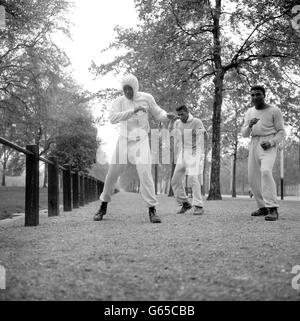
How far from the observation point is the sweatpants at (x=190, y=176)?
27.7 feet

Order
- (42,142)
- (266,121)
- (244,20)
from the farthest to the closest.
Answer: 1. (42,142)
2. (244,20)
3. (266,121)

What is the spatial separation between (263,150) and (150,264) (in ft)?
16.0

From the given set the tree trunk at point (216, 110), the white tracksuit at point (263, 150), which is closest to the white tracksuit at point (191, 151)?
the white tracksuit at point (263, 150)

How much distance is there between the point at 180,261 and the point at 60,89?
72.1ft

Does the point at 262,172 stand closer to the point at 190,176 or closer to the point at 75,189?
the point at 190,176

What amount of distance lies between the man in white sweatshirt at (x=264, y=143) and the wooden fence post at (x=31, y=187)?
3499 mm

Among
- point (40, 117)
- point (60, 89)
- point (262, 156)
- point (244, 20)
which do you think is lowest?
point (262, 156)

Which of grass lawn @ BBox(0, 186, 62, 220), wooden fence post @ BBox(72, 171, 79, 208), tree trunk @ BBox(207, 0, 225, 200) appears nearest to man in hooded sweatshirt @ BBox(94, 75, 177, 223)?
grass lawn @ BBox(0, 186, 62, 220)

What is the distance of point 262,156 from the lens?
750 cm

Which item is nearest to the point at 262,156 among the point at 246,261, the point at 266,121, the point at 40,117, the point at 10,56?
the point at 266,121

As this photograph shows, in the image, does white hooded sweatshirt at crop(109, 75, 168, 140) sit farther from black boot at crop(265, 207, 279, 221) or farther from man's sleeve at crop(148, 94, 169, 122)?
black boot at crop(265, 207, 279, 221)
